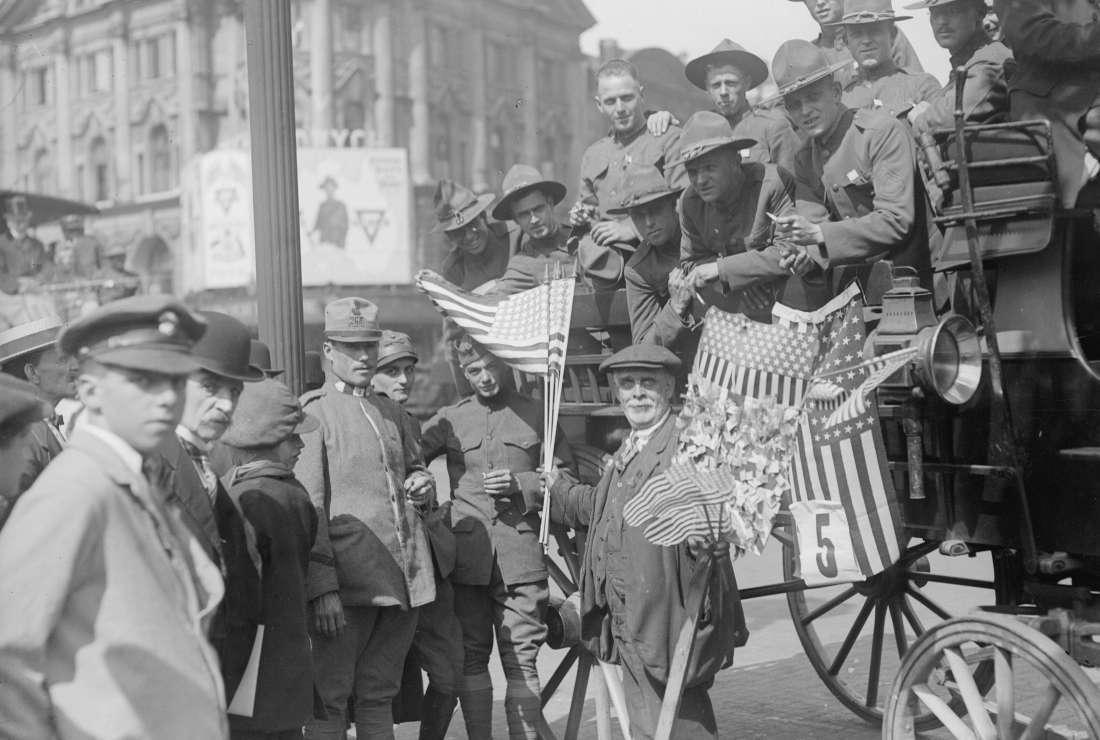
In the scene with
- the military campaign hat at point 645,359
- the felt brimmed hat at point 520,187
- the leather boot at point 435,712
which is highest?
the felt brimmed hat at point 520,187

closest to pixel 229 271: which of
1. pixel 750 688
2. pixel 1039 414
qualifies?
pixel 750 688

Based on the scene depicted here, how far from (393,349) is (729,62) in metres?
2.58

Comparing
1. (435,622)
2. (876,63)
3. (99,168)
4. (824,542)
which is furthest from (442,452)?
(99,168)

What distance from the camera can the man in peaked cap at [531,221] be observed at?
22.3 ft

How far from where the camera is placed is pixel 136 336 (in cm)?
290

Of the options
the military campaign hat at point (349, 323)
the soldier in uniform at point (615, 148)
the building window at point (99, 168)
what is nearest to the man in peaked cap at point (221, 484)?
the military campaign hat at point (349, 323)

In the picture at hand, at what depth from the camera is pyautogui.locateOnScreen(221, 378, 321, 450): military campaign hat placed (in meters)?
4.47

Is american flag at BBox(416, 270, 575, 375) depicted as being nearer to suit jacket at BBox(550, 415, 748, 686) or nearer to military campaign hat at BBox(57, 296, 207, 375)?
suit jacket at BBox(550, 415, 748, 686)

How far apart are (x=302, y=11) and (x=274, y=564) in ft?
150

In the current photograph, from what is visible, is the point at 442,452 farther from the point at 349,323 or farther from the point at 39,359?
the point at 39,359

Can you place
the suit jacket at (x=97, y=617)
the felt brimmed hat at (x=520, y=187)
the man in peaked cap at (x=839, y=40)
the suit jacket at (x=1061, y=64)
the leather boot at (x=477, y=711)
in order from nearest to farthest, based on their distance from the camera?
the suit jacket at (x=97, y=617)
the suit jacket at (x=1061, y=64)
the leather boot at (x=477, y=711)
the felt brimmed hat at (x=520, y=187)
the man in peaked cap at (x=839, y=40)

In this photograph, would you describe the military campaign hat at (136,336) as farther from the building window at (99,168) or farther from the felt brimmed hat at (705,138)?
the building window at (99,168)

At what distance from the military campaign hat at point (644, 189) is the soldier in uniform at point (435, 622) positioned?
122cm

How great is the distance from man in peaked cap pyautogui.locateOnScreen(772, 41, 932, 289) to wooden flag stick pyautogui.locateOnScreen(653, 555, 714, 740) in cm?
121
